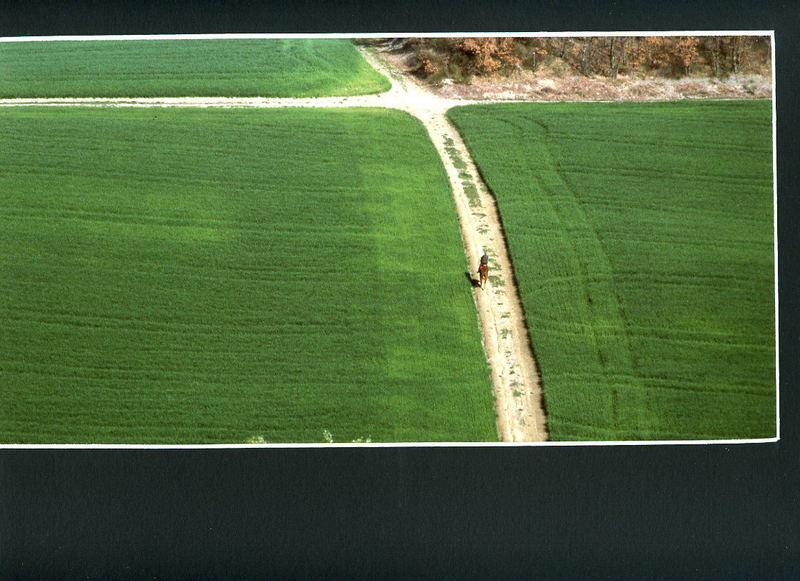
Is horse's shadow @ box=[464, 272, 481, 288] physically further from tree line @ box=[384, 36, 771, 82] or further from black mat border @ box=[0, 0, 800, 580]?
tree line @ box=[384, 36, 771, 82]

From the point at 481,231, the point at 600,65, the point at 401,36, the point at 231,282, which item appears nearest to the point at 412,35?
the point at 401,36

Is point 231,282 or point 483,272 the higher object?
point 231,282

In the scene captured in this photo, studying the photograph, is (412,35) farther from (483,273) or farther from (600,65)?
(483,273)

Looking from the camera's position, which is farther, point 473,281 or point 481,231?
point 481,231

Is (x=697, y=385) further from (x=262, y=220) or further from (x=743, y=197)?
(x=262, y=220)

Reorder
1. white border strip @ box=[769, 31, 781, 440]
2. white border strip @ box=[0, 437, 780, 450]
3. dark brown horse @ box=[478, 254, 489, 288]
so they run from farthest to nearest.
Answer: dark brown horse @ box=[478, 254, 489, 288]
white border strip @ box=[769, 31, 781, 440]
white border strip @ box=[0, 437, 780, 450]

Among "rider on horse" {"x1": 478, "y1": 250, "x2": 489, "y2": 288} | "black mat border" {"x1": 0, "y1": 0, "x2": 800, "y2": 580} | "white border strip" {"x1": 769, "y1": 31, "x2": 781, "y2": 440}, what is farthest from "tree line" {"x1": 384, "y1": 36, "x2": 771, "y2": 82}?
"rider on horse" {"x1": 478, "y1": 250, "x2": 489, "y2": 288}
